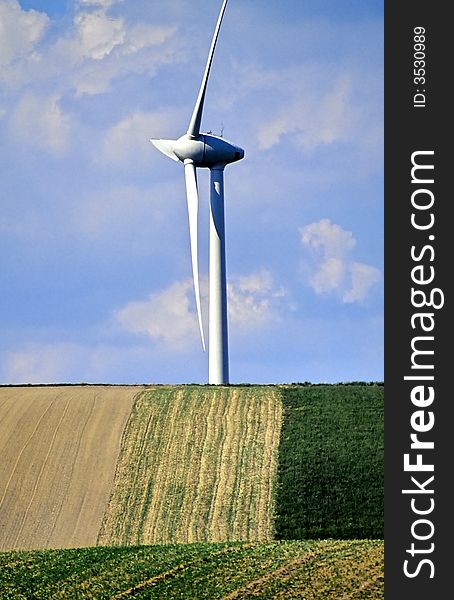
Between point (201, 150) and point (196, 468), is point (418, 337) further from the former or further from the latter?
point (201, 150)

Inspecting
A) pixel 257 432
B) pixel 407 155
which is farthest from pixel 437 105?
pixel 257 432

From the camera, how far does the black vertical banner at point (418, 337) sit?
1562 centimetres

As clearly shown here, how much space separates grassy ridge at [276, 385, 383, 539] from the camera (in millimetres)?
33125

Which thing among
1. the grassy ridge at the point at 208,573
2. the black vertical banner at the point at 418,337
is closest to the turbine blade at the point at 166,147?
the grassy ridge at the point at 208,573

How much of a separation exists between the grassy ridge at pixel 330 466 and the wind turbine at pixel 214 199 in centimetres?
350

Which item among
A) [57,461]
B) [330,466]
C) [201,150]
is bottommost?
[57,461]

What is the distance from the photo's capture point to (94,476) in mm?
36312

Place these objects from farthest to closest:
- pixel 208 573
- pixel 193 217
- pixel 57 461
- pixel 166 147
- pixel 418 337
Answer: pixel 166 147, pixel 193 217, pixel 57 461, pixel 208 573, pixel 418 337

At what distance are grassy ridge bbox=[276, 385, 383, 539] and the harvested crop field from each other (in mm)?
514

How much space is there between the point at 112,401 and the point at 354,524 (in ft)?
41.2

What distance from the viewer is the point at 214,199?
46.0 meters

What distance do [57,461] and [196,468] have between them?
4.59m

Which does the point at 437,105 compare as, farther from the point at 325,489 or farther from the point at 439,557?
the point at 325,489

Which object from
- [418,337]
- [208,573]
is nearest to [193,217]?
[208,573]
